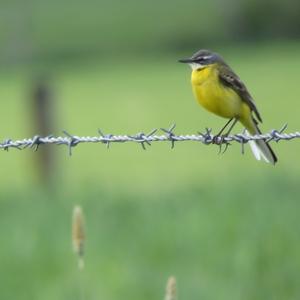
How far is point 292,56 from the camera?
34344mm

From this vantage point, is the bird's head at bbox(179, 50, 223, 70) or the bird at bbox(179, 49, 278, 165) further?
the bird's head at bbox(179, 50, 223, 70)

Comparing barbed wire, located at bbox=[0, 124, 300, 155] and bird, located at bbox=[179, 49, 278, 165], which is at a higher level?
bird, located at bbox=[179, 49, 278, 165]

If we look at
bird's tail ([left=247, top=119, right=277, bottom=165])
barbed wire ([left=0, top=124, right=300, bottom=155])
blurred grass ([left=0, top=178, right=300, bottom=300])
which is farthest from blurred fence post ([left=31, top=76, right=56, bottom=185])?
barbed wire ([left=0, top=124, right=300, bottom=155])

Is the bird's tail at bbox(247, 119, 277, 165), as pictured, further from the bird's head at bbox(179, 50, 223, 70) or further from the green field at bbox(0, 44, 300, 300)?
the green field at bbox(0, 44, 300, 300)

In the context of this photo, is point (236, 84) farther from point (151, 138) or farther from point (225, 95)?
point (151, 138)

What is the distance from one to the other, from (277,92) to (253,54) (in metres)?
7.98

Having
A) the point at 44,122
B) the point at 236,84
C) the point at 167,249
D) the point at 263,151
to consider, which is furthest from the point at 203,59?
the point at 44,122

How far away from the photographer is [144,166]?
1952 cm

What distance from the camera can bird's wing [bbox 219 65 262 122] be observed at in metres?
7.20

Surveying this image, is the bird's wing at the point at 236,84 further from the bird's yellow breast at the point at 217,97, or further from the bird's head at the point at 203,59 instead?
the bird's head at the point at 203,59

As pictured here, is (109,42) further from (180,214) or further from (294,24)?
(180,214)

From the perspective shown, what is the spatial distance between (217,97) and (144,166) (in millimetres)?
12362

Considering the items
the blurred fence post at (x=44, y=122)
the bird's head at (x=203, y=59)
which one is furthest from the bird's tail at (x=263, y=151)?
the blurred fence post at (x=44, y=122)

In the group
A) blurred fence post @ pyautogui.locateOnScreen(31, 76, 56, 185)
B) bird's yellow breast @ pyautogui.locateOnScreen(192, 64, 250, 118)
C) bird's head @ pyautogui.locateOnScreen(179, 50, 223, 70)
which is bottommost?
bird's yellow breast @ pyautogui.locateOnScreen(192, 64, 250, 118)
